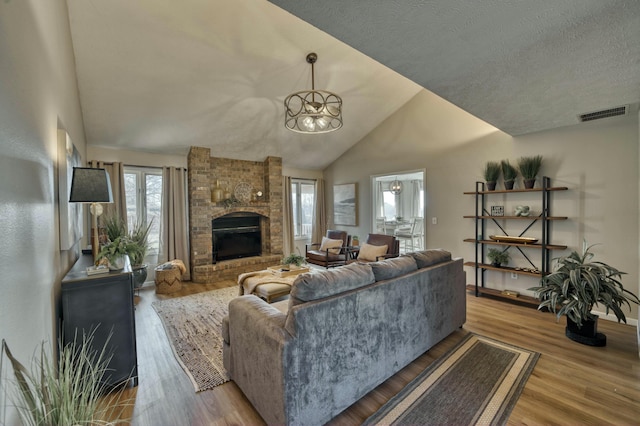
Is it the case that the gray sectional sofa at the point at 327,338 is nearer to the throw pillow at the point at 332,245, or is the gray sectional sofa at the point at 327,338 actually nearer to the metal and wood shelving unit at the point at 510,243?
the metal and wood shelving unit at the point at 510,243

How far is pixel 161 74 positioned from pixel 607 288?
17.6ft

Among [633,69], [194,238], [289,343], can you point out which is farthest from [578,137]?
[194,238]

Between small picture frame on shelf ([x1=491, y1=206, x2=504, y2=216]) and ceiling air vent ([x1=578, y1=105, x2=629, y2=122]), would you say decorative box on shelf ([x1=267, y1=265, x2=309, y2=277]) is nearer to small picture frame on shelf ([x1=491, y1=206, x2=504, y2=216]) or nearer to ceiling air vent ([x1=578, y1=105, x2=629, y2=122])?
small picture frame on shelf ([x1=491, y1=206, x2=504, y2=216])

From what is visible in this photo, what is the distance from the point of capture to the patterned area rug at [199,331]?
7.47ft

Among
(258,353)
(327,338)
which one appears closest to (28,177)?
(258,353)

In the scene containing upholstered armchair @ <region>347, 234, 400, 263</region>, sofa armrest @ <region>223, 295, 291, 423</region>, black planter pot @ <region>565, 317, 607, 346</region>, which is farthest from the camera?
upholstered armchair @ <region>347, 234, 400, 263</region>

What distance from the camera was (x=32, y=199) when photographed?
1333mm

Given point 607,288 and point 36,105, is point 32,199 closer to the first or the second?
point 36,105

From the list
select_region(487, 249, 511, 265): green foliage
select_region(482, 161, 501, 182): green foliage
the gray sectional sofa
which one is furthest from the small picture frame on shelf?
the gray sectional sofa

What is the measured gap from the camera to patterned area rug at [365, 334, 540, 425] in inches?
70.6

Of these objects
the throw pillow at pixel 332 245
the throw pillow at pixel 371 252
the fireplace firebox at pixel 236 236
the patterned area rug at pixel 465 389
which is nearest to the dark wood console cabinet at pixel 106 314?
the patterned area rug at pixel 465 389

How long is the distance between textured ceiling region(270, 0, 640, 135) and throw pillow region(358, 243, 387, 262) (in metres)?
2.75

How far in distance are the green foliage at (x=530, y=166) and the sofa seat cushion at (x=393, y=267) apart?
250 cm

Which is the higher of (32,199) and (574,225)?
(32,199)
